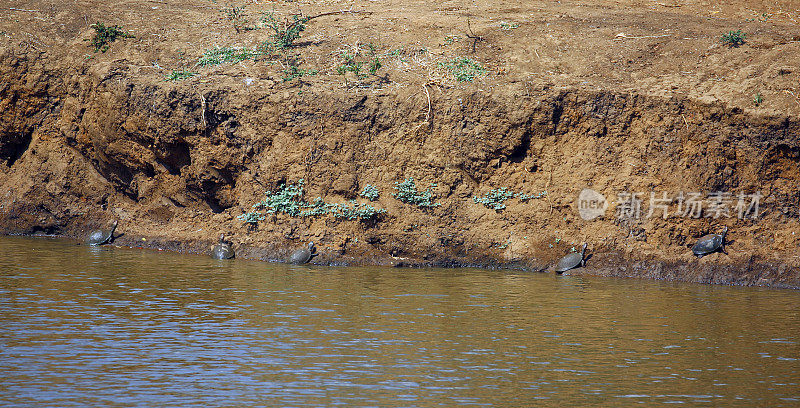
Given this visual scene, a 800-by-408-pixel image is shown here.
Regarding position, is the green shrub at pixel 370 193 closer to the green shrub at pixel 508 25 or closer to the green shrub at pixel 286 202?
the green shrub at pixel 286 202

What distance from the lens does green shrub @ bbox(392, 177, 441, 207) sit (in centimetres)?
1218

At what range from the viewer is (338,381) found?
20.6ft

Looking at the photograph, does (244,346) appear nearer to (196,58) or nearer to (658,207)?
(658,207)

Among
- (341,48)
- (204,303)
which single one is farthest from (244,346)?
(341,48)

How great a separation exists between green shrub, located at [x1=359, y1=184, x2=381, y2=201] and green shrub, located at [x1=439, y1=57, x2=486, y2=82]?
7.91ft

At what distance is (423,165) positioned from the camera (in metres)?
12.4

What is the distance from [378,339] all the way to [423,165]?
207 inches

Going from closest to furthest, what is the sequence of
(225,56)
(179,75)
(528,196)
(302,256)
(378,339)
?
(378,339)
(302,256)
(528,196)
(179,75)
(225,56)
